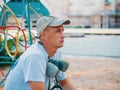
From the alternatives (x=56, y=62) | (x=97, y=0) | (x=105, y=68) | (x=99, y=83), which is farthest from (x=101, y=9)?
(x=56, y=62)

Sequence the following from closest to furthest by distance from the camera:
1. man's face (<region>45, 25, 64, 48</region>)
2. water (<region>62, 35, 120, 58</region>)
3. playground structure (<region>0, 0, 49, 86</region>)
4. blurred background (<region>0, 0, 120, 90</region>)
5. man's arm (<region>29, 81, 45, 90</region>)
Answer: man's arm (<region>29, 81, 45, 90</region>)
man's face (<region>45, 25, 64, 48</region>)
playground structure (<region>0, 0, 49, 86</region>)
blurred background (<region>0, 0, 120, 90</region>)
water (<region>62, 35, 120, 58</region>)

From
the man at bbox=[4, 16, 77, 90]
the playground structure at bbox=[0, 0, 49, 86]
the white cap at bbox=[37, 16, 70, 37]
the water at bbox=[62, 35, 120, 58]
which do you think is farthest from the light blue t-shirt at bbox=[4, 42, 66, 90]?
the water at bbox=[62, 35, 120, 58]

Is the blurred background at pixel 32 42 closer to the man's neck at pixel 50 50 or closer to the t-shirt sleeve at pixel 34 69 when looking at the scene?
the man's neck at pixel 50 50

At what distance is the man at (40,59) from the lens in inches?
85.0

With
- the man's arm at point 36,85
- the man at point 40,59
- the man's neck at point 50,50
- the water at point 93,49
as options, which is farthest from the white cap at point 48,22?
the water at point 93,49

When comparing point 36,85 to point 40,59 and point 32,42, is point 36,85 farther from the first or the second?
point 32,42

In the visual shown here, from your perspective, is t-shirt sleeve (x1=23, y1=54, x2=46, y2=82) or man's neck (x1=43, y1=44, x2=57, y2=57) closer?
t-shirt sleeve (x1=23, y1=54, x2=46, y2=82)

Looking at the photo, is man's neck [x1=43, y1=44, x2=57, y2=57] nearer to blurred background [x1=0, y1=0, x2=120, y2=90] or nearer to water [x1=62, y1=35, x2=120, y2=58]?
blurred background [x1=0, y1=0, x2=120, y2=90]

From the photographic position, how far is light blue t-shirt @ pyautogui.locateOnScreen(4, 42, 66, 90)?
7.08 feet

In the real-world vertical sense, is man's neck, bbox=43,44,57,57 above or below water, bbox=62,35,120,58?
above

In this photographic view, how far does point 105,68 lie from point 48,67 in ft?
16.5

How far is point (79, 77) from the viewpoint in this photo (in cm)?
618

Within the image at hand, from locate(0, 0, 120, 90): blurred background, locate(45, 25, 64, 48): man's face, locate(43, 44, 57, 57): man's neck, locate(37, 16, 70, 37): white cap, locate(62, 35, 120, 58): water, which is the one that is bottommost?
locate(62, 35, 120, 58): water

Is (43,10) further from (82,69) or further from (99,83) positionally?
(99,83)
